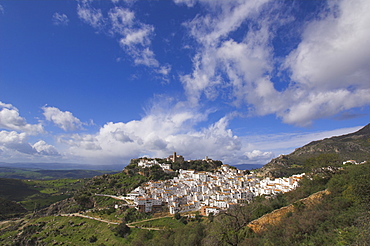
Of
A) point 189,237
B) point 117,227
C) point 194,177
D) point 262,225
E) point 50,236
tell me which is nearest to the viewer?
point 262,225

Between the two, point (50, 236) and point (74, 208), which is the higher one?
point (74, 208)

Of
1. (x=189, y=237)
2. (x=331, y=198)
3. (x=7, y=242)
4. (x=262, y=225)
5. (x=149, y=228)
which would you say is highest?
(x=331, y=198)

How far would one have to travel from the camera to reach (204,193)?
59.4 metres

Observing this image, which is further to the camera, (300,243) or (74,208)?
(74,208)

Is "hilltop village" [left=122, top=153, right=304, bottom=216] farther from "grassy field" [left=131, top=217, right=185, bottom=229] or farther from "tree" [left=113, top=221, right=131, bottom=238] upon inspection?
"tree" [left=113, top=221, right=131, bottom=238]

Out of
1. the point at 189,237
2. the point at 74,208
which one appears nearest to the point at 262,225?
the point at 189,237

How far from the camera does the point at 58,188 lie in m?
120

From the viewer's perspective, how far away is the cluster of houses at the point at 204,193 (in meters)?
50.5

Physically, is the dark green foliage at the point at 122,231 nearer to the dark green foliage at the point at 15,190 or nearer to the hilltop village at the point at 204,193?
the hilltop village at the point at 204,193

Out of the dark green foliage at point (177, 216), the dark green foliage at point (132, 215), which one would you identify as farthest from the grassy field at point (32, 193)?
the dark green foliage at point (177, 216)

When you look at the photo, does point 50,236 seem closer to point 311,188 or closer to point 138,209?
point 138,209

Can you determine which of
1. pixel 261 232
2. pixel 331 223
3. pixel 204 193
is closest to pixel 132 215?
pixel 204 193

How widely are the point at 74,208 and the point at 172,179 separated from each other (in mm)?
33158

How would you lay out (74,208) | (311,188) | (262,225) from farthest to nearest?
1. (74,208)
2. (311,188)
3. (262,225)
